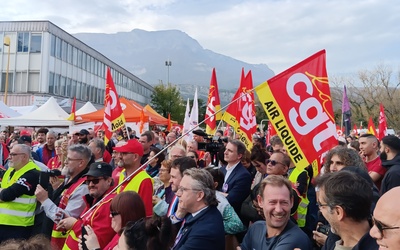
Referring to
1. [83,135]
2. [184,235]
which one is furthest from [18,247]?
[83,135]

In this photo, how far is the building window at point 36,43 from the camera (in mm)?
32969

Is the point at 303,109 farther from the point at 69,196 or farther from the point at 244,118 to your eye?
the point at 244,118

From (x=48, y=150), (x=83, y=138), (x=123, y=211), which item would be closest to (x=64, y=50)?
(x=48, y=150)

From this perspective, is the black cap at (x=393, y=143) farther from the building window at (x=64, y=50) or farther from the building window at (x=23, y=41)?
the building window at (x=64, y=50)

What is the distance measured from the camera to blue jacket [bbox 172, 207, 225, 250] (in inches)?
116

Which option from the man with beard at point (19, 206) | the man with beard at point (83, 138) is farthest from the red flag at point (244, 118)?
the man with beard at point (19, 206)

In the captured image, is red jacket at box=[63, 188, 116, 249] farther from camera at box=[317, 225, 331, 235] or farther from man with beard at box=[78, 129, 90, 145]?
man with beard at box=[78, 129, 90, 145]

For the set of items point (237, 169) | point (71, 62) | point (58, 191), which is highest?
point (71, 62)

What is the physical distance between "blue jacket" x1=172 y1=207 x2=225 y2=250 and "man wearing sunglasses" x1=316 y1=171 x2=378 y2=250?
939 mm

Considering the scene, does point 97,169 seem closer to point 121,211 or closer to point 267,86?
point 121,211

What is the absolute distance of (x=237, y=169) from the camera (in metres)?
4.93

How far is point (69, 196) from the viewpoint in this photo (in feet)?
13.6

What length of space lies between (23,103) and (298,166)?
32.8m

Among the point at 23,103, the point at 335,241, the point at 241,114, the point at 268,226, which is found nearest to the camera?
the point at 335,241
